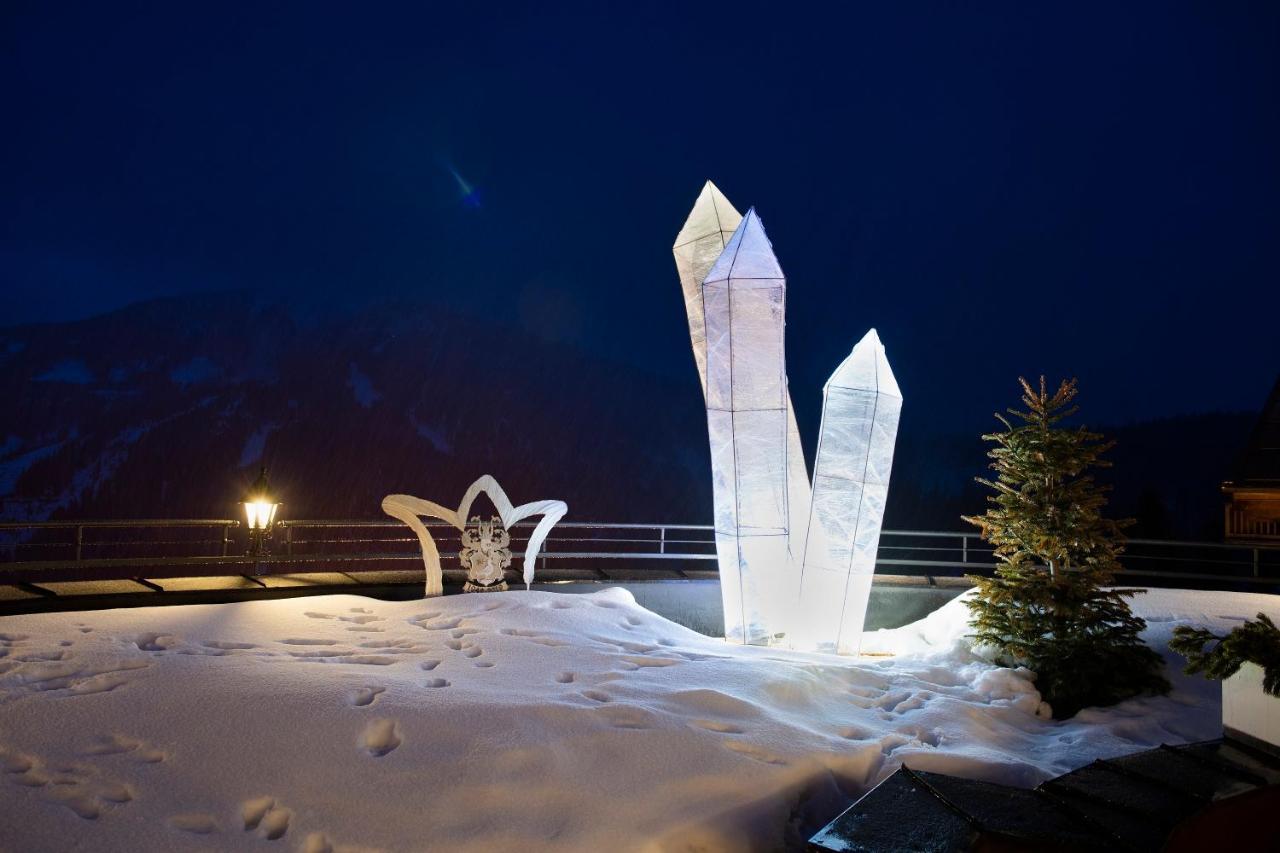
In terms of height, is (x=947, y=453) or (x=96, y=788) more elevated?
(x=947, y=453)

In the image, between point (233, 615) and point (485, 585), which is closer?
point (233, 615)

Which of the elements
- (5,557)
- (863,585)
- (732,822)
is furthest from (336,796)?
(5,557)

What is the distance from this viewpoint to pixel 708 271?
1004 centimetres

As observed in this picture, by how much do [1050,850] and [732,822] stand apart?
152 cm

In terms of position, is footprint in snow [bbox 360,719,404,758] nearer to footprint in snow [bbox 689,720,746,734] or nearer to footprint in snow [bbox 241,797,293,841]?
footprint in snow [bbox 241,797,293,841]

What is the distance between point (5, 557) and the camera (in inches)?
1344

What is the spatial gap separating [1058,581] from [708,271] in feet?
16.8

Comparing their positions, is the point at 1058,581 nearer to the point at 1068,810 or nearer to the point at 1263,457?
the point at 1068,810

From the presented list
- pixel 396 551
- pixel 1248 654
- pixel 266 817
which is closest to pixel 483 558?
pixel 266 817

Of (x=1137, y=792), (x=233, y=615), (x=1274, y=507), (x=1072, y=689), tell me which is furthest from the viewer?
(x=1274, y=507)

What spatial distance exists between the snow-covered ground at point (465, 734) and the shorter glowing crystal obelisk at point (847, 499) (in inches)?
78.5

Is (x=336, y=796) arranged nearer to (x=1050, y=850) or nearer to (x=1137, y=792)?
(x=1050, y=850)

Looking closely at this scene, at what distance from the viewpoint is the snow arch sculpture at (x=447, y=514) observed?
10.4 m

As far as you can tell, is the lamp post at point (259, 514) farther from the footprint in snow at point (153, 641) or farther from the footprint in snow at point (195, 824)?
the footprint in snow at point (195, 824)
